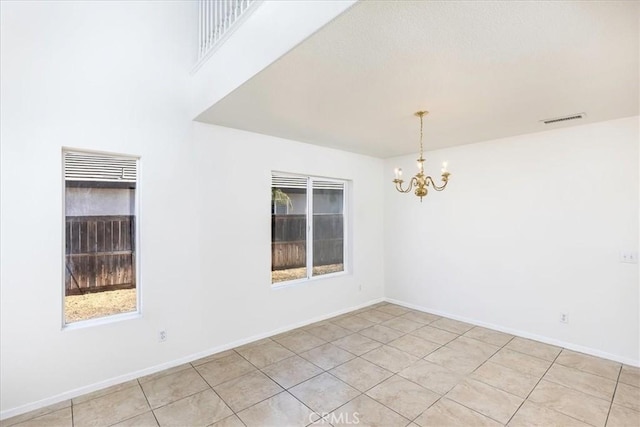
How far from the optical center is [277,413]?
7.77 feet

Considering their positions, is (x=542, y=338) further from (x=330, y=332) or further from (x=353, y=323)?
(x=330, y=332)

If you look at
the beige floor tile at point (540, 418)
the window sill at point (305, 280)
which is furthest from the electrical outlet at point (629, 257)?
the window sill at point (305, 280)

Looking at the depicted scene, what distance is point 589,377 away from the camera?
290 centimetres

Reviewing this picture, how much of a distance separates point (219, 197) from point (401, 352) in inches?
106

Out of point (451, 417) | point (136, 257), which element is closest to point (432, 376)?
point (451, 417)

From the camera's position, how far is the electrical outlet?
3148mm

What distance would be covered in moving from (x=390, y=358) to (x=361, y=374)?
0.49 metres

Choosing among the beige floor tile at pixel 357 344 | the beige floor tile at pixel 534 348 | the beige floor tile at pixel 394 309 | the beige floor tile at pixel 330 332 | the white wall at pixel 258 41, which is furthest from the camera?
the beige floor tile at pixel 394 309

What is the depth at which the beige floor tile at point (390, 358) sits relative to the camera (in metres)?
3.10

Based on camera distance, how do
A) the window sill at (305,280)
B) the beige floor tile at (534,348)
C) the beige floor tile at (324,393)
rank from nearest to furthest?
1. the beige floor tile at (324,393)
2. the beige floor tile at (534,348)
3. the window sill at (305,280)

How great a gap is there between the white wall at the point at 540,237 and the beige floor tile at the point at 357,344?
1576 mm

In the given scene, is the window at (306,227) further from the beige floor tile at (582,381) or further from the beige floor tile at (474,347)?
the beige floor tile at (582,381)

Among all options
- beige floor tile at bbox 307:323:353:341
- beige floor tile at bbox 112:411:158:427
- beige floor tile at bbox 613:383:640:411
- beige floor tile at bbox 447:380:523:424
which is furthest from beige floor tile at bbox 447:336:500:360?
beige floor tile at bbox 112:411:158:427

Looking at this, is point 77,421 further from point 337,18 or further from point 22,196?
point 337,18
